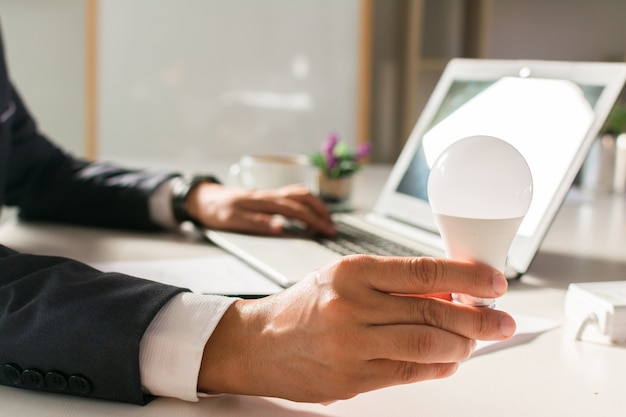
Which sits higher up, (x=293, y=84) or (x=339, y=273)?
(x=339, y=273)

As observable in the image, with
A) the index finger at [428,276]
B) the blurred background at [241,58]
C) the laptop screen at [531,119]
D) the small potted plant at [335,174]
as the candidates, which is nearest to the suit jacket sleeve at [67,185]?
the small potted plant at [335,174]

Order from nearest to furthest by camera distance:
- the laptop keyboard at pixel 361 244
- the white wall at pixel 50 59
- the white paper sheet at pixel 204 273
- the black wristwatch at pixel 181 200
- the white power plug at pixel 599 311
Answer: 1. the white power plug at pixel 599 311
2. the white paper sheet at pixel 204 273
3. the laptop keyboard at pixel 361 244
4. the black wristwatch at pixel 181 200
5. the white wall at pixel 50 59

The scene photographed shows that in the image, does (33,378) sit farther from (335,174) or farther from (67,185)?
(335,174)

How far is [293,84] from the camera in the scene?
2.89 meters

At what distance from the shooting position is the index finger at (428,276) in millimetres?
462

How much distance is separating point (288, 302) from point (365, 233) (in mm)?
588

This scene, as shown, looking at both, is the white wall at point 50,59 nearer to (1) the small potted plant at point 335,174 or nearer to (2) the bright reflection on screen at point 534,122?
(1) the small potted plant at point 335,174

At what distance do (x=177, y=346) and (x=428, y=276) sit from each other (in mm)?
192

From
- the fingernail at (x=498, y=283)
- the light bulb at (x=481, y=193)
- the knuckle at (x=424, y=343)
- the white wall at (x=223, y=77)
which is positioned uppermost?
the light bulb at (x=481, y=193)

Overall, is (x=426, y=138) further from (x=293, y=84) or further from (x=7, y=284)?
(x=293, y=84)

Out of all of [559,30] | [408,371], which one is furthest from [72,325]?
[559,30]

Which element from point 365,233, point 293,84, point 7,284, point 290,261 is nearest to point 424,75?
point 293,84

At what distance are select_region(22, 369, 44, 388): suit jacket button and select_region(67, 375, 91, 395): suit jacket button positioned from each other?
23 mm

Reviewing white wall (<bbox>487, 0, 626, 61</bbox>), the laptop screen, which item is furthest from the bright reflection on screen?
white wall (<bbox>487, 0, 626, 61</bbox>)
